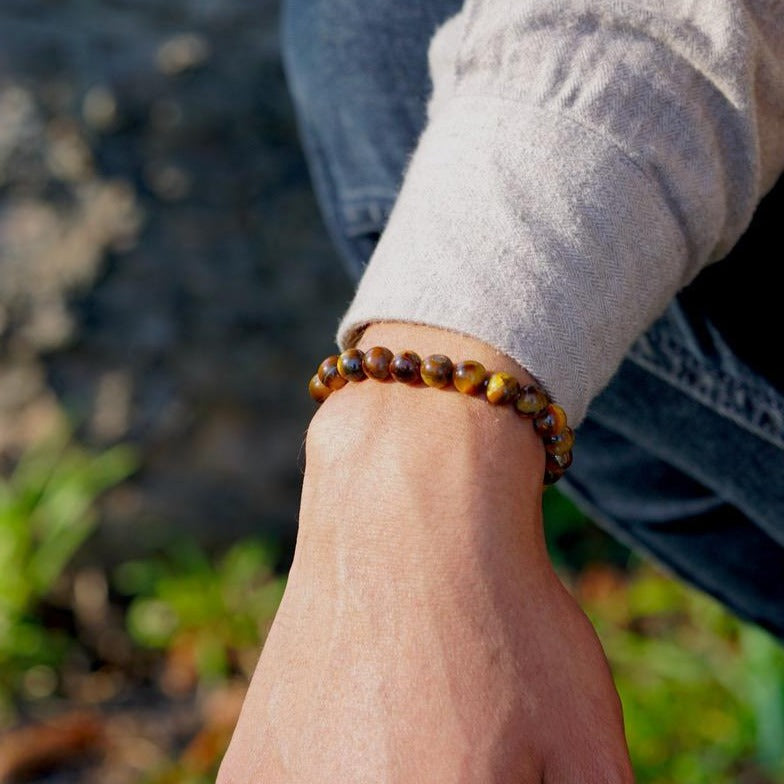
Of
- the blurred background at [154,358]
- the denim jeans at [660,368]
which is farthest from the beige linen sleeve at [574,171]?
the blurred background at [154,358]

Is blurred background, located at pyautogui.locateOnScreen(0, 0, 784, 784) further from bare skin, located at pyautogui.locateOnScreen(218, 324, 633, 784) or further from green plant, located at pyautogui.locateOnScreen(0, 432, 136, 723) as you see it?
bare skin, located at pyautogui.locateOnScreen(218, 324, 633, 784)

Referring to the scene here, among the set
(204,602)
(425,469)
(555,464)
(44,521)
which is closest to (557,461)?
(555,464)

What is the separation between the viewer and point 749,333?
2.74ft

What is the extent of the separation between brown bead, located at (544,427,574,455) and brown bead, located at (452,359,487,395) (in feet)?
0.22

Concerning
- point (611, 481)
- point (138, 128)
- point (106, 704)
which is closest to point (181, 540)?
point (106, 704)

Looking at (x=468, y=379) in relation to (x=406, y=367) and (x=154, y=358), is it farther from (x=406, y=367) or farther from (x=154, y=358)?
(x=154, y=358)

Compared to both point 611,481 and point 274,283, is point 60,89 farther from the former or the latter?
point 611,481

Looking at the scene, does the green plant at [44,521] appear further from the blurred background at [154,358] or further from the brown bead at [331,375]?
the brown bead at [331,375]

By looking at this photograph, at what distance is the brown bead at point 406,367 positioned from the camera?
598mm

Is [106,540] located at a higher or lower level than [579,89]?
lower

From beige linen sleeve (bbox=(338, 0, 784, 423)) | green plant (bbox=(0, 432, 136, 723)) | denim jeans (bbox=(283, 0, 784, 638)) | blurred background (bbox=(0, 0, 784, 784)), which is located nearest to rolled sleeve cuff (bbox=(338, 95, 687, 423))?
beige linen sleeve (bbox=(338, 0, 784, 423))

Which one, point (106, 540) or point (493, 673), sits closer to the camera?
point (493, 673)

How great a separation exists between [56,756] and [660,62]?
5.32ft

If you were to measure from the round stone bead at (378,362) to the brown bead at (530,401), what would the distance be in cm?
8
